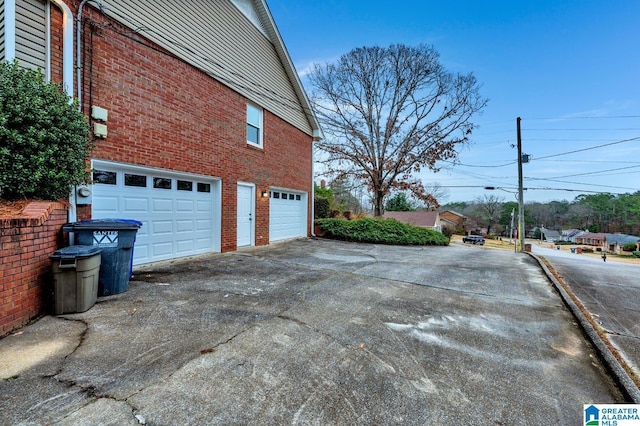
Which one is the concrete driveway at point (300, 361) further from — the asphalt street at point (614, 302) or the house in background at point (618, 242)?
the house in background at point (618, 242)

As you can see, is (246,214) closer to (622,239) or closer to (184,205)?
(184,205)

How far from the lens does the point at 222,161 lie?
8.14m

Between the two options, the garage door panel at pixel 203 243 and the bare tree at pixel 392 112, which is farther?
the bare tree at pixel 392 112

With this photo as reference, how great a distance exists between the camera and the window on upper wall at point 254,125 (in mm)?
9375

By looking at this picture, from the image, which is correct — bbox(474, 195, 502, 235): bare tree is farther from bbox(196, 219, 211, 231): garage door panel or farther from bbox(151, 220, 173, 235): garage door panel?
bbox(151, 220, 173, 235): garage door panel

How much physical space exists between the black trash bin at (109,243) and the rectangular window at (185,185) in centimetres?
290

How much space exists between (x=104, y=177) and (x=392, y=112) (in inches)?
686

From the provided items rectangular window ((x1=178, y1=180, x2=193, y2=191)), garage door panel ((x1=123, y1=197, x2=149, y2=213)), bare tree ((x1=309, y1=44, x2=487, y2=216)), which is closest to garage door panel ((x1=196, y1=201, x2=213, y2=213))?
rectangular window ((x1=178, y1=180, x2=193, y2=191))

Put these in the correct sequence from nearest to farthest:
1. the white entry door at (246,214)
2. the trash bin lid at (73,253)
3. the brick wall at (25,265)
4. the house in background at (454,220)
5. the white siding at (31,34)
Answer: the brick wall at (25,265) < the trash bin lid at (73,253) < the white siding at (31,34) < the white entry door at (246,214) < the house in background at (454,220)

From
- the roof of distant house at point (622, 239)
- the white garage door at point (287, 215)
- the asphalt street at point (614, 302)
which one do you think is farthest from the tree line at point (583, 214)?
the asphalt street at point (614, 302)

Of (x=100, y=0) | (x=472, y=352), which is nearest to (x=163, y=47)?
(x=100, y=0)

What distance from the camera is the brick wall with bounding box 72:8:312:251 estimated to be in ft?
17.9

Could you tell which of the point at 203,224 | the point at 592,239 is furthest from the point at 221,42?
the point at 592,239

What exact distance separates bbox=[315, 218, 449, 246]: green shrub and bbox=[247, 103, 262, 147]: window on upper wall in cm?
554
